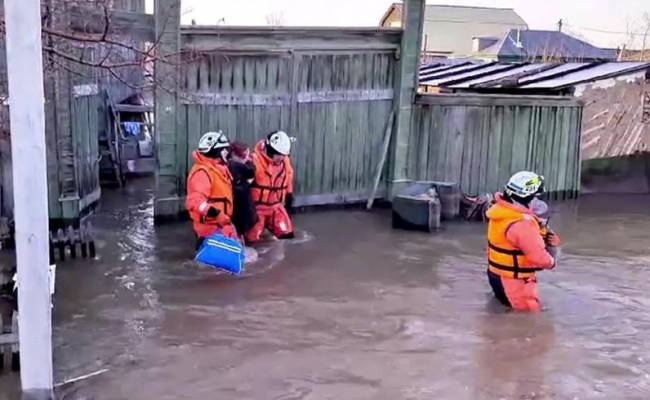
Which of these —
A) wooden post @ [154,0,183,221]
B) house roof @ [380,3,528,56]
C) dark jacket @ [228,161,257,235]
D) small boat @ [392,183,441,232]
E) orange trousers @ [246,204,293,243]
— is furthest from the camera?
house roof @ [380,3,528,56]

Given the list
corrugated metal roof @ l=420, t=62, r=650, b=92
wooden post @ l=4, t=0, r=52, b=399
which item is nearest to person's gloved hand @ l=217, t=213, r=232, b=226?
wooden post @ l=4, t=0, r=52, b=399

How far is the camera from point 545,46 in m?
36.0

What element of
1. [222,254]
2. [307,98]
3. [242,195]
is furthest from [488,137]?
[222,254]

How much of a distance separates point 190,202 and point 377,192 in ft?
13.1

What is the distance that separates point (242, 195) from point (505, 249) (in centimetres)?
318

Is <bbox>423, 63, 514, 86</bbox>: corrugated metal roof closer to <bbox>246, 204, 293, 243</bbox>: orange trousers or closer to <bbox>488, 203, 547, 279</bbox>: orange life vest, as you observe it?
<bbox>246, 204, 293, 243</bbox>: orange trousers

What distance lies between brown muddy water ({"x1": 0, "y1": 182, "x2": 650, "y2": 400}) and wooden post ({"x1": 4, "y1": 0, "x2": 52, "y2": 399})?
471 mm

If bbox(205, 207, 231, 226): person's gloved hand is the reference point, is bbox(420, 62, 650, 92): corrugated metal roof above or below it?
above

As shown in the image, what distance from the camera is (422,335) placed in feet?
20.8

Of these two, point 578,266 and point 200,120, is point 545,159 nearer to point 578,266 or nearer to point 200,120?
point 578,266

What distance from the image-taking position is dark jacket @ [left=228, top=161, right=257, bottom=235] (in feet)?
28.6

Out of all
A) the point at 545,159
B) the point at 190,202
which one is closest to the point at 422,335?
the point at 190,202

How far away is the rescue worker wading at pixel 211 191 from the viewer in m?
8.00

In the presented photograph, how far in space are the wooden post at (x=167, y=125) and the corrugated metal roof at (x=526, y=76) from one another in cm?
608
